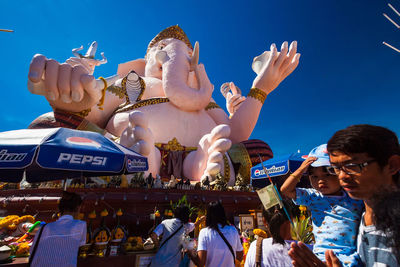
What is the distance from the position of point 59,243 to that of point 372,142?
228 centimetres

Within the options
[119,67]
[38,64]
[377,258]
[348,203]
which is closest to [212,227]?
[348,203]

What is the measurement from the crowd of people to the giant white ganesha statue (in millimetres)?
3576

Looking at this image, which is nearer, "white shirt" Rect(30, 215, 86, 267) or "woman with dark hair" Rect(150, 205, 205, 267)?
"white shirt" Rect(30, 215, 86, 267)

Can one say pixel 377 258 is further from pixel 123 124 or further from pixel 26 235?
pixel 123 124

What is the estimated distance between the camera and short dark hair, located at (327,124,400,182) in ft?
3.07

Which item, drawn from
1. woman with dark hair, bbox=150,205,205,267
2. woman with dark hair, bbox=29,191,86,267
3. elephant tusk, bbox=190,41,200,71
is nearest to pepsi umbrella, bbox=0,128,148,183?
woman with dark hair, bbox=29,191,86,267

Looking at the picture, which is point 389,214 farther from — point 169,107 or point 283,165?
point 169,107

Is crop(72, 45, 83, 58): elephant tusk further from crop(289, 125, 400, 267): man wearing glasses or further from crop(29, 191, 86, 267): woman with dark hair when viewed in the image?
crop(289, 125, 400, 267): man wearing glasses

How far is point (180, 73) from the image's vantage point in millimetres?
7855

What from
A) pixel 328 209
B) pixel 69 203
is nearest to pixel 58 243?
pixel 69 203

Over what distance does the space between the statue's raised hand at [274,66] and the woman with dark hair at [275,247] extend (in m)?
7.58

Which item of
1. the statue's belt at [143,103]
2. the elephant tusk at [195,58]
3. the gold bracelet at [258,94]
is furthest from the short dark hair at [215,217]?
the gold bracelet at [258,94]

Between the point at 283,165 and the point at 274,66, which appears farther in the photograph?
the point at 274,66

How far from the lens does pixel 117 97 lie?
852 cm
